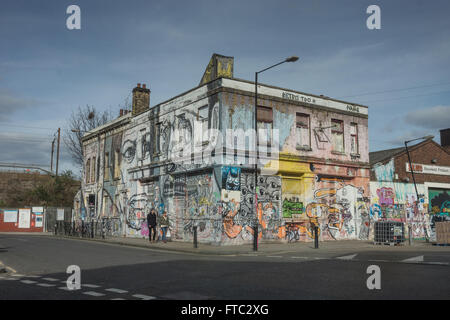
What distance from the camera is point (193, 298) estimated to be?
23.1ft

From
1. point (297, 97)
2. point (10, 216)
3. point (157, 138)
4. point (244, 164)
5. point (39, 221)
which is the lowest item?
point (39, 221)

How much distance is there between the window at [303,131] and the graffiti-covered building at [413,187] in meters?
6.03

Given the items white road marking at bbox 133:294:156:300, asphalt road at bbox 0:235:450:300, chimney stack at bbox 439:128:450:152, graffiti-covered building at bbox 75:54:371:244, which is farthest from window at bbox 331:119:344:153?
white road marking at bbox 133:294:156:300

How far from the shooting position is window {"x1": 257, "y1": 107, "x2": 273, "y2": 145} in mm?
22422

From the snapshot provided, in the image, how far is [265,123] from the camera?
2273 centimetres

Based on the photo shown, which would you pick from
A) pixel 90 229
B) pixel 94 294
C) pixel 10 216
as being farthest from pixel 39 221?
pixel 94 294

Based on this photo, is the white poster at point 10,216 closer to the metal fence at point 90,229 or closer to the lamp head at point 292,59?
the metal fence at point 90,229

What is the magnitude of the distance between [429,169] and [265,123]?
49.0 ft

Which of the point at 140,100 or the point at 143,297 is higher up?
the point at 140,100

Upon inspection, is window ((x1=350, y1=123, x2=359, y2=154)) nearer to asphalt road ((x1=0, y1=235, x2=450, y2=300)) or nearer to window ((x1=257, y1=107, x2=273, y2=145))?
window ((x1=257, y1=107, x2=273, y2=145))

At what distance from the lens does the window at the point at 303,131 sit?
Result: 2414 cm

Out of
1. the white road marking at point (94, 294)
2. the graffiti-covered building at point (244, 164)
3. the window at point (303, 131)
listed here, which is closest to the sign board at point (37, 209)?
the graffiti-covered building at point (244, 164)

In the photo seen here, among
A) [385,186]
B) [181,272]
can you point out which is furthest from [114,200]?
[181,272]

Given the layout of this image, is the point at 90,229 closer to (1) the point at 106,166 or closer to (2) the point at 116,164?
(2) the point at 116,164
